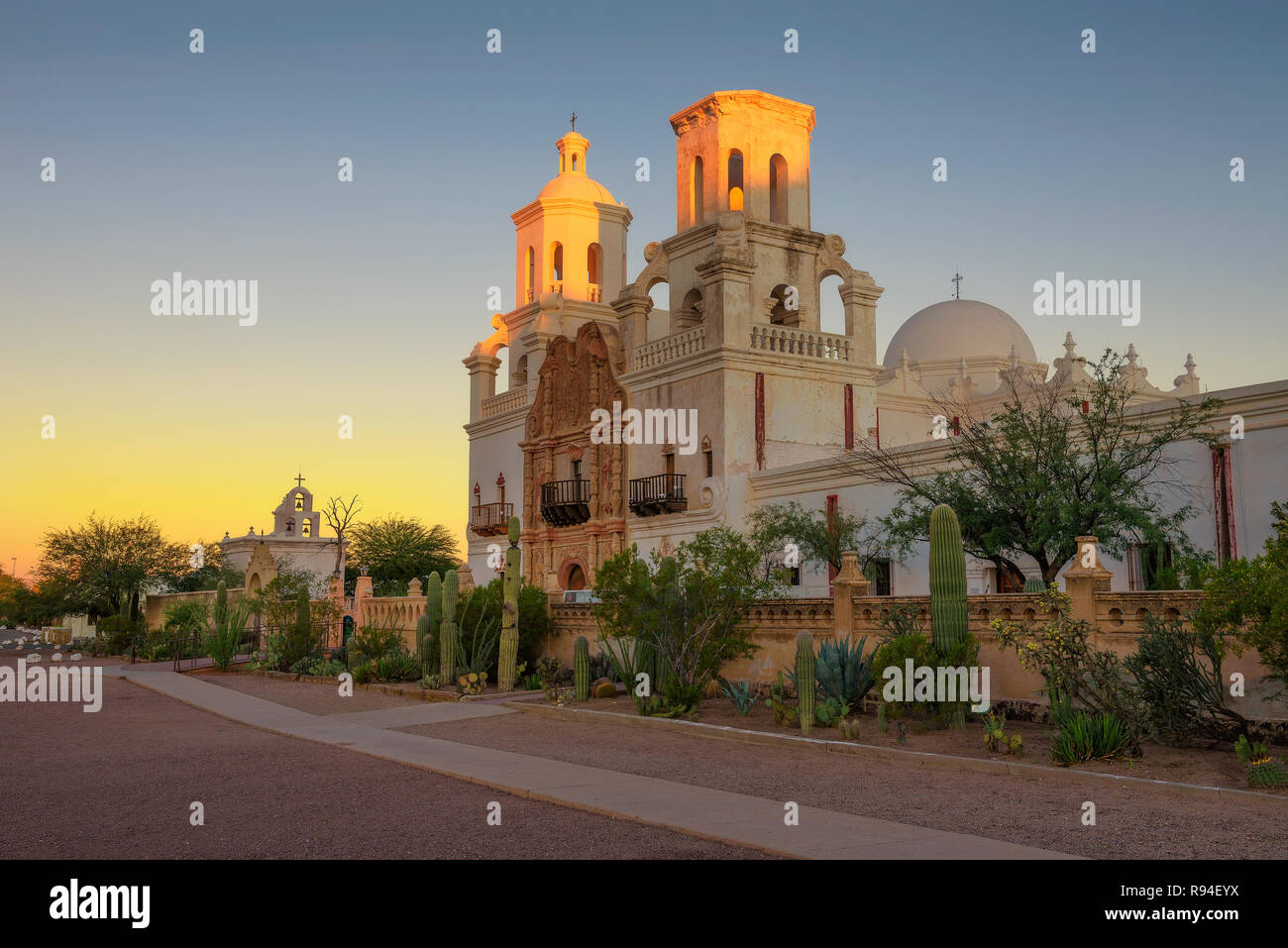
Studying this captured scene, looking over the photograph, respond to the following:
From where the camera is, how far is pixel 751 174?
37219 millimetres

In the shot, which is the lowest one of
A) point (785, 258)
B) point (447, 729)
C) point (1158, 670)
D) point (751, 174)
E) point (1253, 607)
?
point (447, 729)

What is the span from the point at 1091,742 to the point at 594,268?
121 ft

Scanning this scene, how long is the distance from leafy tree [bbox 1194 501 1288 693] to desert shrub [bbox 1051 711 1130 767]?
155 centimetres

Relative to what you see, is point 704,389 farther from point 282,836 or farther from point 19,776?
point 282,836

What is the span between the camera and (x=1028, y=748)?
14086 millimetres

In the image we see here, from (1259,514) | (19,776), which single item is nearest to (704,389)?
(1259,514)

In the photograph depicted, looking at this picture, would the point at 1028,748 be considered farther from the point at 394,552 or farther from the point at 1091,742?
the point at 394,552

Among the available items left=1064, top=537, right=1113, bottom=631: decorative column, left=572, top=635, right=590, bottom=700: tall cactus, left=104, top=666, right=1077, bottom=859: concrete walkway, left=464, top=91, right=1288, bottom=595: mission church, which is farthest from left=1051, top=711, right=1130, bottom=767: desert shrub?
left=464, top=91, right=1288, bottom=595: mission church

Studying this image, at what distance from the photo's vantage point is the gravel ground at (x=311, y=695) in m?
22.5

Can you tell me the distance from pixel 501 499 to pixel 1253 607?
3462 cm

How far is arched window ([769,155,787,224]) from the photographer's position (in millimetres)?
38309

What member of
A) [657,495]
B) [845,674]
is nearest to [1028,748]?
[845,674]

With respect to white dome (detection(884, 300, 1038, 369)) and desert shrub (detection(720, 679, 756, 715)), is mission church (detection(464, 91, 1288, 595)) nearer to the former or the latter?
white dome (detection(884, 300, 1038, 369))

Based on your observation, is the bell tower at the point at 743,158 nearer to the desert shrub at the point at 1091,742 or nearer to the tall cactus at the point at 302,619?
the tall cactus at the point at 302,619
